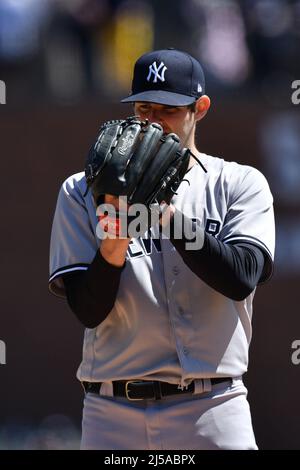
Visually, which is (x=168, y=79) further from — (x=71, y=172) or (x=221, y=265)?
(x=71, y=172)

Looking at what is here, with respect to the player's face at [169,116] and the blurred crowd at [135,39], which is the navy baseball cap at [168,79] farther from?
the blurred crowd at [135,39]

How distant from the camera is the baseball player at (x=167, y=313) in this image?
2.78 m

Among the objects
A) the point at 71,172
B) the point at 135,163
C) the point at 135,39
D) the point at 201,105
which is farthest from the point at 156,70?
the point at 135,39

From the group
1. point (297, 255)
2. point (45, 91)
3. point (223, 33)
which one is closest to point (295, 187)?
point (297, 255)

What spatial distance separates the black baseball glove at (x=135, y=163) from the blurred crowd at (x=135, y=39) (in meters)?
4.23

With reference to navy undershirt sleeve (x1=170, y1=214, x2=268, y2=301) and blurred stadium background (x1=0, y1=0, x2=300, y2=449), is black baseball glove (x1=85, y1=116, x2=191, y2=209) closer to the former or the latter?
navy undershirt sleeve (x1=170, y1=214, x2=268, y2=301)

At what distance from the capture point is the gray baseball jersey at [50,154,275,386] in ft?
9.30

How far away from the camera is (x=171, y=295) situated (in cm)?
288

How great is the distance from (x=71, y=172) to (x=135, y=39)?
122 centimetres

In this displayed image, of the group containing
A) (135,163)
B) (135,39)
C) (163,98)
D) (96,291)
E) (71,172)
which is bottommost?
(71,172)

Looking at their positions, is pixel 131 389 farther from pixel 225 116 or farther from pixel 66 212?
pixel 225 116

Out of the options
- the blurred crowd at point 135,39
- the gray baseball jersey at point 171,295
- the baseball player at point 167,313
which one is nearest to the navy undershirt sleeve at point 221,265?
the baseball player at point 167,313
